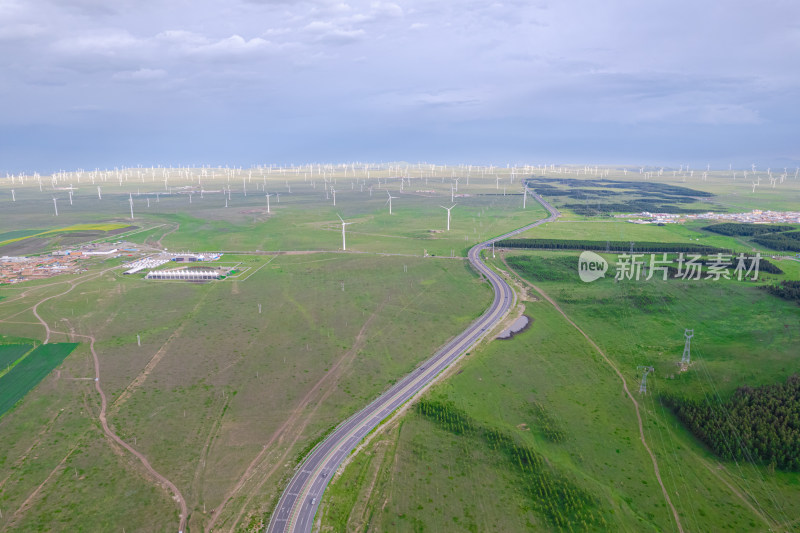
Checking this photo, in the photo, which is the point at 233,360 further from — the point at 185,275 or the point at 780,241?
the point at 780,241

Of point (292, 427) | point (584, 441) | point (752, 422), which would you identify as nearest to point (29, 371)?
point (292, 427)

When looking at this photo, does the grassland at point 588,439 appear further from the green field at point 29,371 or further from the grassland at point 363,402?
the green field at point 29,371

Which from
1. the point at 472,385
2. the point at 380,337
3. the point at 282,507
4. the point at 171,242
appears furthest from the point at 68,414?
the point at 171,242

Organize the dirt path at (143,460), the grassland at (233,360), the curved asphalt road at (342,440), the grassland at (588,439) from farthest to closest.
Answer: the grassland at (233,360), the grassland at (588,439), the dirt path at (143,460), the curved asphalt road at (342,440)

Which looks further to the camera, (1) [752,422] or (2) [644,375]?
(2) [644,375]

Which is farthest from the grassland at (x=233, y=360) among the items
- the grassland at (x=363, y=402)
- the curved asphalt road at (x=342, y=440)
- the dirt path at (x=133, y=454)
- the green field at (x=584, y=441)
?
the green field at (x=584, y=441)

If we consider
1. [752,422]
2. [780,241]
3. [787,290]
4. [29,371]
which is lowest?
[29,371]
